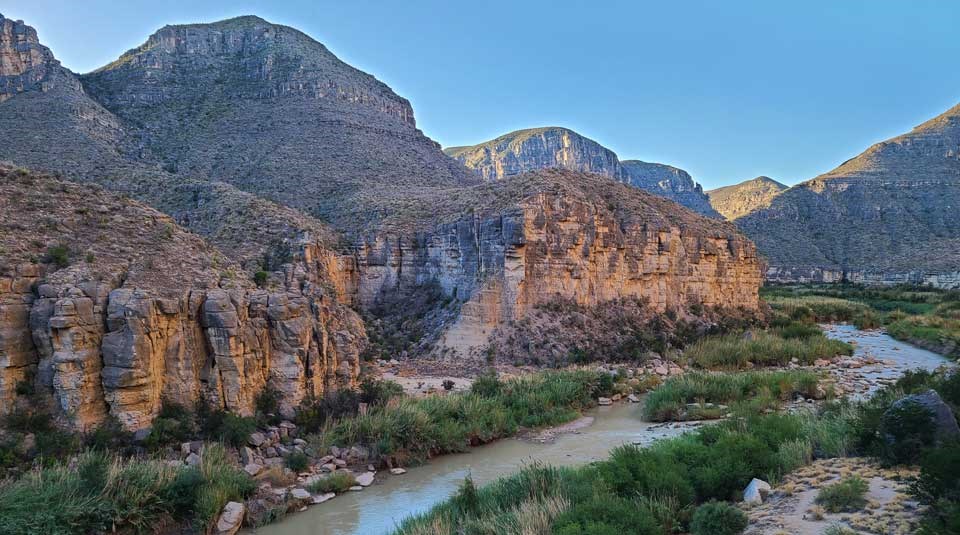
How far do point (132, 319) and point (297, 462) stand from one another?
5.14 metres

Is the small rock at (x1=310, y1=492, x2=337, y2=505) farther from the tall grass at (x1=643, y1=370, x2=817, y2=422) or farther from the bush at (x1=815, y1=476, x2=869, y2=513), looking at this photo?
the tall grass at (x1=643, y1=370, x2=817, y2=422)

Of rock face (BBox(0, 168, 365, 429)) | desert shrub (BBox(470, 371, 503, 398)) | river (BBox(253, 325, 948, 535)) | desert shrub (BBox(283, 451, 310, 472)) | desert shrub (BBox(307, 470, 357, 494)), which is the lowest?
river (BBox(253, 325, 948, 535))

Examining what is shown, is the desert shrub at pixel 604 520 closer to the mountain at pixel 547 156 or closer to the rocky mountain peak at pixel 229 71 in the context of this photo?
the rocky mountain peak at pixel 229 71

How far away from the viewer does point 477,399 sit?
19.8m

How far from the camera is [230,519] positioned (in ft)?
40.2

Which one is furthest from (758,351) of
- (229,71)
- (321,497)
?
(229,71)

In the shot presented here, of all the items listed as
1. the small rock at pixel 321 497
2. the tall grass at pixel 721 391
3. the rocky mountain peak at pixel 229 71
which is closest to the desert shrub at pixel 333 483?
the small rock at pixel 321 497

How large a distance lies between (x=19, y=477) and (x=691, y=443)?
13.9m

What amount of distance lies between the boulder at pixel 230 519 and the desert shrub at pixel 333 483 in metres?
1.89

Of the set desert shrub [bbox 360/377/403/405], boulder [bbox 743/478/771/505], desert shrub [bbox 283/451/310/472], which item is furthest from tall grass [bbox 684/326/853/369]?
desert shrub [bbox 283/451/310/472]

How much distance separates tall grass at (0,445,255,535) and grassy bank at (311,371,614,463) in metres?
3.83

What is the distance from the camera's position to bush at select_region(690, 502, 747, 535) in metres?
9.22

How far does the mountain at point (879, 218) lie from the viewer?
3319 inches

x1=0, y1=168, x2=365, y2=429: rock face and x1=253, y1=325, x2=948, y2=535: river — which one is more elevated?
x1=0, y1=168, x2=365, y2=429: rock face
